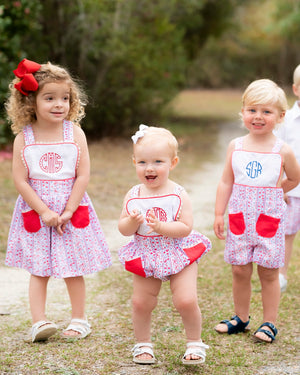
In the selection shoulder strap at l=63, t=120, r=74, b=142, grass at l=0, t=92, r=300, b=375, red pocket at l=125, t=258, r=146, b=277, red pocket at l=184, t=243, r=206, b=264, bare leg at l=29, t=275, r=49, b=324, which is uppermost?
shoulder strap at l=63, t=120, r=74, b=142

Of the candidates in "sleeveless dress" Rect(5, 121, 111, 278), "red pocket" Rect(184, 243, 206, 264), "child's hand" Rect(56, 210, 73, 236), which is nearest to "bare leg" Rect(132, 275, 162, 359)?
"red pocket" Rect(184, 243, 206, 264)

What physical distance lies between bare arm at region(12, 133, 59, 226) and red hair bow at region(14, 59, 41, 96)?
312 mm

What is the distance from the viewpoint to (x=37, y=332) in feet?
11.3

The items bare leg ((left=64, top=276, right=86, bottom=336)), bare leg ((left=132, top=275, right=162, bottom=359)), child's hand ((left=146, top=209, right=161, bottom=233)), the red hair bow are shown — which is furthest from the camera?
bare leg ((left=64, top=276, right=86, bottom=336))

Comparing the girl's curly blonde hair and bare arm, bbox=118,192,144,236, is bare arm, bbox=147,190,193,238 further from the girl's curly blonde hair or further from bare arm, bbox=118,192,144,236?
the girl's curly blonde hair

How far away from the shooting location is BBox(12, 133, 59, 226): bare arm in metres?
3.44

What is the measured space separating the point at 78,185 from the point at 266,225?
1201 millimetres

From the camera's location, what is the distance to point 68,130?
141 inches

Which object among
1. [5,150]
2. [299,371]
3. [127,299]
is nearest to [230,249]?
[299,371]

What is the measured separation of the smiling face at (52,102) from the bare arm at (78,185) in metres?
0.17

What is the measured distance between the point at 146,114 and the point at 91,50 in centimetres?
240

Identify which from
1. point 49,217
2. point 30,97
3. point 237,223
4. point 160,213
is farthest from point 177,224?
point 30,97

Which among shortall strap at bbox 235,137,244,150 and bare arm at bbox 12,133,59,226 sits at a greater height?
shortall strap at bbox 235,137,244,150

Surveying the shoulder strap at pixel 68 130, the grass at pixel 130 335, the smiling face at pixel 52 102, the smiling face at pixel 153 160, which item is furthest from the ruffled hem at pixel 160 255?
the smiling face at pixel 52 102
